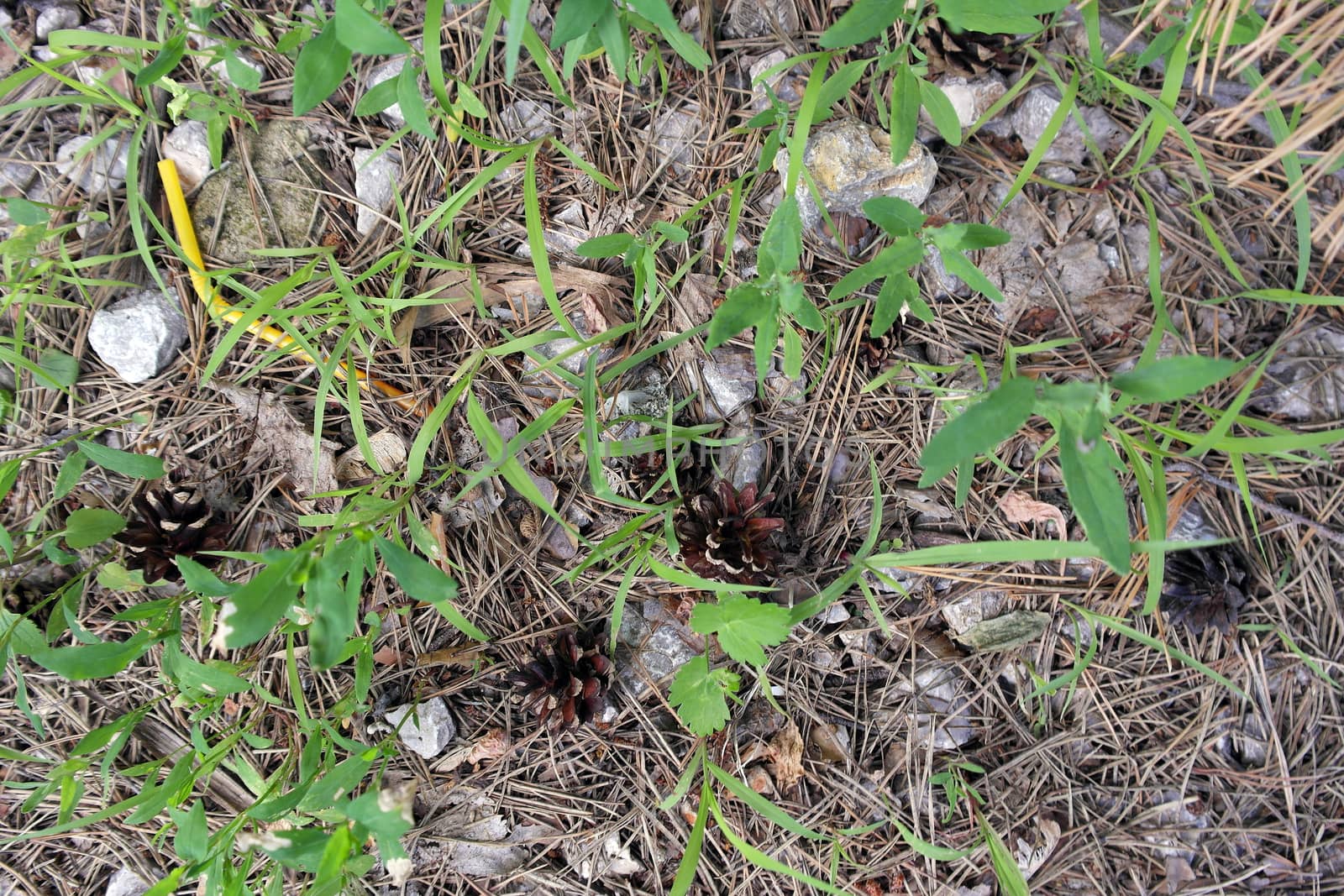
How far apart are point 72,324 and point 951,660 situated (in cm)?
268

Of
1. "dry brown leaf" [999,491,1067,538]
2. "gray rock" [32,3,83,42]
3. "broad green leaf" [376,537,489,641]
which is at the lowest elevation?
"dry brown leaf" [999,491,1067,538]

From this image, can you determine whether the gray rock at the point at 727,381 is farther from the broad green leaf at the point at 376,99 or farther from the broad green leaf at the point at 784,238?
the broad green leaf at the point at 376,99

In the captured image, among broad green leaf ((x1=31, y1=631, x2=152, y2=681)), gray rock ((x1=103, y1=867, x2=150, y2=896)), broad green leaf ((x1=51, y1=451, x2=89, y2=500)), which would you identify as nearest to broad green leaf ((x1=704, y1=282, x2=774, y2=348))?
broad green leaf ((x1=31, y1=631, x2=152, y2=681))

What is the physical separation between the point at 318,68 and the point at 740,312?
36.0 inches

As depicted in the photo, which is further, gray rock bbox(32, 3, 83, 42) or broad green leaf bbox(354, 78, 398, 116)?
gray rock bbox(32, 3, 83, 42)

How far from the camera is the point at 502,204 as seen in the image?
212 cm

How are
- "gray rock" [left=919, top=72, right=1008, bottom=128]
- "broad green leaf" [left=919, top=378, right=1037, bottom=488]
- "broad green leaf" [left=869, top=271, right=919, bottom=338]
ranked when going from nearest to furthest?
"broad green leaf" [left=919, top=378, right=1037, bottom=488]
"broad green leaf" [left=869, top=271, right=919, bottom=338]
"gray rock" [left=919, top=72, right=1008, bottom=128]

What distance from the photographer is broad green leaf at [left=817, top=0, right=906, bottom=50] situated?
1.44 m

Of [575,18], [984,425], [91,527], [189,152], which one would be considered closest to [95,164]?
[189,152]

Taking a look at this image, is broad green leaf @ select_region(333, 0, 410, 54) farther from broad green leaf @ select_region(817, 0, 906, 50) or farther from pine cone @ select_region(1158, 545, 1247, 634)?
pine cone @ select_region(1158, 545, 1247, 634)

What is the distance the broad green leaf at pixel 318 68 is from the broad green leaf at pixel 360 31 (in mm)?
104

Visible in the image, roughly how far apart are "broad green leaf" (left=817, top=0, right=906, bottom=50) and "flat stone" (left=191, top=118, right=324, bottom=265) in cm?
150

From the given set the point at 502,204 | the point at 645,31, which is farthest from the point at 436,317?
the point at 645,31

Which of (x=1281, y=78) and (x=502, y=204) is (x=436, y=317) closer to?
(x=502, y=204)
